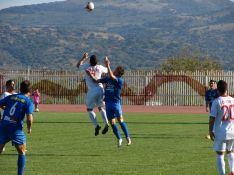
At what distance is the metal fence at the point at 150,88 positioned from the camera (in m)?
60.4

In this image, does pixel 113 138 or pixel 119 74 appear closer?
pixel 119 74

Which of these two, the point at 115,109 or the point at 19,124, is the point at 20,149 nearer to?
the point at 19,124

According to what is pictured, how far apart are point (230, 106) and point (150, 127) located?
17.0 metres

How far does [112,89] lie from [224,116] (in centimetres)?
703

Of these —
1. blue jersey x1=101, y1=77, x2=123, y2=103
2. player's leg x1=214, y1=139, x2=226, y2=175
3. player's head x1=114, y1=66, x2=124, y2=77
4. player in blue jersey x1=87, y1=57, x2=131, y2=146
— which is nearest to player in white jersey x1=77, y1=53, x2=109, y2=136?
player in blue jersey x1=87, y1=57, x2=131, y2=146

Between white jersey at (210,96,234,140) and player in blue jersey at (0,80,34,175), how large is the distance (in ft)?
11.2

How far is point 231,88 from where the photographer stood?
6072 cm

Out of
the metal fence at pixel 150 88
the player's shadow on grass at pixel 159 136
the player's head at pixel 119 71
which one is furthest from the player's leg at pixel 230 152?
the metal fence at pixel 150 88

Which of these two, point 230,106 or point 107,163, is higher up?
point 230,106

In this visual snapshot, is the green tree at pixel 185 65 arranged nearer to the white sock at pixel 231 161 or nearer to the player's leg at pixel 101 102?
the player's leg at pixel 101 102

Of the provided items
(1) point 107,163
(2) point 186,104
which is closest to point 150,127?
(1) point 107,163

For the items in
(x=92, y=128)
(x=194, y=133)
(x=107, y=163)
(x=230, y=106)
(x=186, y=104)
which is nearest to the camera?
(x=230, y=106)

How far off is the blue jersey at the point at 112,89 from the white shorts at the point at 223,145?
6745 millimetres

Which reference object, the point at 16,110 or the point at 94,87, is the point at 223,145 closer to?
the point at 16,110
